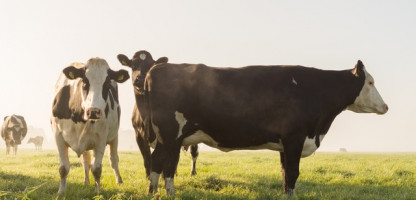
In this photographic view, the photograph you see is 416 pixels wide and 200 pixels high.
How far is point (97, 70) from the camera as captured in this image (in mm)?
7152

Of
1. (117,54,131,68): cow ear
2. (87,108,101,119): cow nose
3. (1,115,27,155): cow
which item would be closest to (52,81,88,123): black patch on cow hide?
(87,108,101,119): cow nose

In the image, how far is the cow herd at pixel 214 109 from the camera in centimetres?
670

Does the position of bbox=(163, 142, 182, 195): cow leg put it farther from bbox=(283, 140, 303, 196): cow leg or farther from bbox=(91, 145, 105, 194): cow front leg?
bbox=(283, 140, 303, 196): cow leg

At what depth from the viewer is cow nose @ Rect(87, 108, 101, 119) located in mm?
6500

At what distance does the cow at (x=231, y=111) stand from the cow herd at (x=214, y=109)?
0.02 m

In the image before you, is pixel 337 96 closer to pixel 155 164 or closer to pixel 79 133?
pixel 155 164

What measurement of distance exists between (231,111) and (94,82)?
2491 millimetres

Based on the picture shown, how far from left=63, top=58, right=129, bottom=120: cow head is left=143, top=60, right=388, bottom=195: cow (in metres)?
0.78

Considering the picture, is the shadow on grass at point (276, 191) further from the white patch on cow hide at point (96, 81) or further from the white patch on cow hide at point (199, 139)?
the white patch on cow hide at point (96, 81)

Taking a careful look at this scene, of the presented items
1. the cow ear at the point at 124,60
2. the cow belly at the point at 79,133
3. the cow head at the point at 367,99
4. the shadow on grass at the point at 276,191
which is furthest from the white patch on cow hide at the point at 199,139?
the cow ear at the point at 124,60

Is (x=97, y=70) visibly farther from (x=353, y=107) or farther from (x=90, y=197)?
(x=353, y=107)

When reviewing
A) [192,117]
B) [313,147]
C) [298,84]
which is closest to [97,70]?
[192,117]

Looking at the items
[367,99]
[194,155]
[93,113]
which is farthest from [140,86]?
[367,99]

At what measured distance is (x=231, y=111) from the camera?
22.1ft
